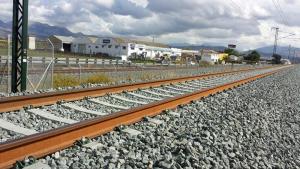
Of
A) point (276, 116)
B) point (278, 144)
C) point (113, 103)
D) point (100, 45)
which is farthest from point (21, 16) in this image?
point (100, 45)

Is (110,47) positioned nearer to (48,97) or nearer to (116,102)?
(116,102)

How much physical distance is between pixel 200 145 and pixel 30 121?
3318mm

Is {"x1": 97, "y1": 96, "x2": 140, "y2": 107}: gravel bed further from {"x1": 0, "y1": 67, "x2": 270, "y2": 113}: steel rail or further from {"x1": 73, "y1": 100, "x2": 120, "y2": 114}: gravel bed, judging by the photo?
{"x1": 73, "y1": 100, "x2": 120, "y2": 114}: gravel bed

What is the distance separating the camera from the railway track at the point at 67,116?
5.84 metres

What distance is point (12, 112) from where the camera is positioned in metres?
9.16

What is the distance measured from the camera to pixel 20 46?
14492 millimetres

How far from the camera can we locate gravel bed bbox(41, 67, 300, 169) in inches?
236

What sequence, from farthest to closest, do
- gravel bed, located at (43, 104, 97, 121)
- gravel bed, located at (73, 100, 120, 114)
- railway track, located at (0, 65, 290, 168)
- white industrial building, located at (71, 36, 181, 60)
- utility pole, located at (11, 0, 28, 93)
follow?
1. white industrial building, located at (71, 36, 181, 60)
2. utility pole, located at (11, 0, 28, 93)
3. gravel bed, located at (73, 100, 120, 114)
4. gravel bed, located at (43, 104, 97, 121)
5. railway track, located at (0, 65, 290, 168)

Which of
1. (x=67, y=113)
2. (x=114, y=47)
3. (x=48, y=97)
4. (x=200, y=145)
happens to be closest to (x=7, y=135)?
(x=67, y=113)

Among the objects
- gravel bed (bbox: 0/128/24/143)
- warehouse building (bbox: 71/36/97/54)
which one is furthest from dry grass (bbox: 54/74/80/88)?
warehouse building (bbox: 71/36/97/54)

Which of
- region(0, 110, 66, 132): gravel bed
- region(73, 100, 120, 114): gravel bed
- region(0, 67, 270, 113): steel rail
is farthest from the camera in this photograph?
region(73, 100, 120, 114): gravel bed

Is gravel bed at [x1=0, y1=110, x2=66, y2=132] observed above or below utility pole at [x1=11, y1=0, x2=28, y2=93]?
below

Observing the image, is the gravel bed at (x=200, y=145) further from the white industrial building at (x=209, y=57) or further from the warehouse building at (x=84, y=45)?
the warehouse building at (x=84, y=45)

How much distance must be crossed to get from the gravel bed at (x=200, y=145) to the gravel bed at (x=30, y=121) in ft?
4.20
